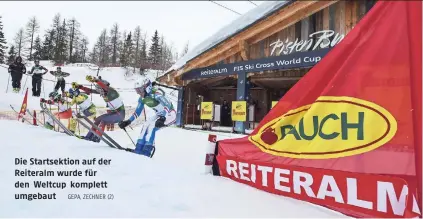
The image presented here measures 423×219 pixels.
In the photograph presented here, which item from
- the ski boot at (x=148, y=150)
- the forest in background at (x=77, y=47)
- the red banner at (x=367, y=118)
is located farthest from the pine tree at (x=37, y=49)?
the red banner at (x=367, y=118)

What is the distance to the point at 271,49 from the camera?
11.1 meters

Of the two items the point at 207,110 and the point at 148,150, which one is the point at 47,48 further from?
the point at 148,150

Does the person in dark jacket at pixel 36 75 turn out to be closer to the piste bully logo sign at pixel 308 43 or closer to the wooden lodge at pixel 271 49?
the wooden lodge at pixel 271 49

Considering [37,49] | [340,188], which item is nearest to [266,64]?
[340,188]

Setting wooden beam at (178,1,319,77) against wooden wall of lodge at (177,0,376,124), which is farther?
wooden beam at (178,1,319,77)

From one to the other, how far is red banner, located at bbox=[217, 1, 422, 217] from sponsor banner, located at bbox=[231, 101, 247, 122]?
27.6 ft

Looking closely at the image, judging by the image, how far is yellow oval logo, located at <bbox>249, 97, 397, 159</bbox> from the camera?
255 cm

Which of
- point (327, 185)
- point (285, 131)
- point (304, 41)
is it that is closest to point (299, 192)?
point (327, 185)

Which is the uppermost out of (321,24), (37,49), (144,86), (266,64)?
(37,49)

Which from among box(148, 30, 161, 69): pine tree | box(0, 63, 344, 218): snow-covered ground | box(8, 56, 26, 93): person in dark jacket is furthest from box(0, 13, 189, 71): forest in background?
box(0, 63, 344, 218): snow-covered ground

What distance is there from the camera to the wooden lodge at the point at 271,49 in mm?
9344

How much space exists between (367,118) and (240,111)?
9.20m

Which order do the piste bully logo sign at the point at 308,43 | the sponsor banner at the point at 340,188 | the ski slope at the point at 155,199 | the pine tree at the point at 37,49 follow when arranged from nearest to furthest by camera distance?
the sponsor banner at the point at 340,188 < the ski slope at the point at 155,199 < the piste bully logo sign at the point at 308,43 < the pine tree at the point at 37,49

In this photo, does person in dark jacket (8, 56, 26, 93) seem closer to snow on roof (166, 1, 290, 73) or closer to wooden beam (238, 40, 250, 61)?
snow on roof (166, 1, 290, 73)
